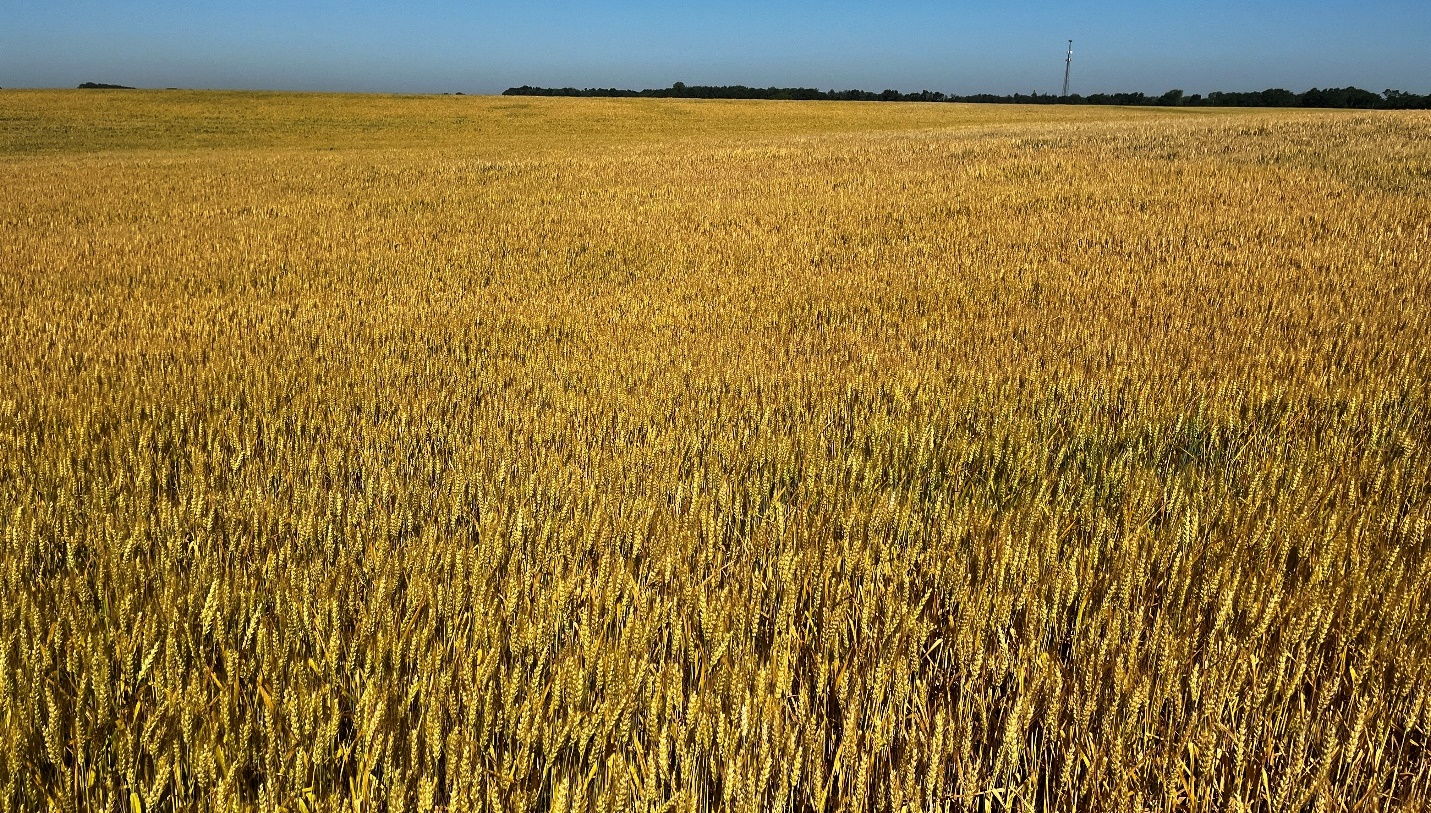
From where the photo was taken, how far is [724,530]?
2.84m

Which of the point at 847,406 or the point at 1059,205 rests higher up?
the point at 1059,205

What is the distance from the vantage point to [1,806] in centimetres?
150

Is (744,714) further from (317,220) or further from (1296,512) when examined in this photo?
(317,220)

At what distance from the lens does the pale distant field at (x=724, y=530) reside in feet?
5.55

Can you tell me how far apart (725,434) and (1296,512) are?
6.62ft

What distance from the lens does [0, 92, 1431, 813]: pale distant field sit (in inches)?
66.6

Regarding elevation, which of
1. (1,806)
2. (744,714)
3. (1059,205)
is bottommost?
(1,806)

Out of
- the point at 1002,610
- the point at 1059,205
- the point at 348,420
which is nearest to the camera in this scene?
the point at 1002,610

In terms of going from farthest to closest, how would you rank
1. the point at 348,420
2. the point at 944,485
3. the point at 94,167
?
the point at 94,167, the point at 348,420, the point at 944,485

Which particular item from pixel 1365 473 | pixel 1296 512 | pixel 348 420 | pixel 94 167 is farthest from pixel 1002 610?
pixel 94 167

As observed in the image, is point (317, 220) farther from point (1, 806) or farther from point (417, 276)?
point (1, 806)

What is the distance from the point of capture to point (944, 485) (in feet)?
10.3

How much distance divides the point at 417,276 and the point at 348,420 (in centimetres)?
405

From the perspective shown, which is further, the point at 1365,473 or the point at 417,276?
the point at 417,276
